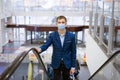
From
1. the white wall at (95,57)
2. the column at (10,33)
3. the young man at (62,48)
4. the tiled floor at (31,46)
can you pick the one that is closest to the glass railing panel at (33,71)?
the young man at (62,48)

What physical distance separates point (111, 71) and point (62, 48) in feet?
3.39

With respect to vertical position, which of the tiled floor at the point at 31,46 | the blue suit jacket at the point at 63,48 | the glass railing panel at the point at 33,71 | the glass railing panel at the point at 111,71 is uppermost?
the blue suit jacket at the point at 63,48

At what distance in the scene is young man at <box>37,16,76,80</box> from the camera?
5.01m

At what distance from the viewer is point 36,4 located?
905 inches

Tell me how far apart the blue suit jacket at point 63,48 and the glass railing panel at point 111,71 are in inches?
24.9

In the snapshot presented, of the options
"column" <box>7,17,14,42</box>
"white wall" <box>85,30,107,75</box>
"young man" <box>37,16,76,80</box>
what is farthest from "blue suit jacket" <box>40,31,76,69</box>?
"column" <box>7,17,14,42</box>

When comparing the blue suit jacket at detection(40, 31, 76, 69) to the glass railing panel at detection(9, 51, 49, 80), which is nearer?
the blue suit jacket at detection(40, 31, 76, 69)

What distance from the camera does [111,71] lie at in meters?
4.81

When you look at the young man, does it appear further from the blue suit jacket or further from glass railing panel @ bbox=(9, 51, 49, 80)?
glass railing panel @ bbox=(9, 51, 49, 80)

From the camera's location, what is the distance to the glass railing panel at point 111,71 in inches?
177

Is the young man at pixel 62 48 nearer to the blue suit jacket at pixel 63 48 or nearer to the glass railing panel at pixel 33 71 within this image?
the blue suit jacket at pixel 63 48

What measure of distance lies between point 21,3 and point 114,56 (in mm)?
19061

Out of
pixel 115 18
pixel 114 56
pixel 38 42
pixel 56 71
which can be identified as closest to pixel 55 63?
pixel 56 71

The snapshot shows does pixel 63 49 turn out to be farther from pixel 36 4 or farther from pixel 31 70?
pixel 36 4
